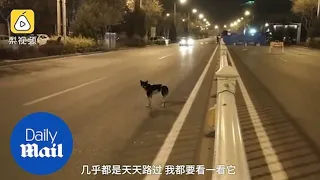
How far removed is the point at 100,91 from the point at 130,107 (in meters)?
3.17

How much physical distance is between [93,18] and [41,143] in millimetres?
44806

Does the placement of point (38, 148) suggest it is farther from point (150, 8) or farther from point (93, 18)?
point (150, 8)

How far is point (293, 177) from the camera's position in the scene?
18.9ft

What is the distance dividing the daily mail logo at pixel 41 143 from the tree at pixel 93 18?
44.4 meters

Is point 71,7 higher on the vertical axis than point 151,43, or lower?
higher

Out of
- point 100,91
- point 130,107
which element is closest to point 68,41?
point 100,91

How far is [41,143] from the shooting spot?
162 inches

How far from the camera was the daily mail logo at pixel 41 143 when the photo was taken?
13.4 feet

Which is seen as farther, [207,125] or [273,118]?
[273,118]

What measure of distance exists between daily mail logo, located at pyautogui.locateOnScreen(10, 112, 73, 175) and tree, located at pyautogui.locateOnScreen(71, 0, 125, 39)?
44356mm

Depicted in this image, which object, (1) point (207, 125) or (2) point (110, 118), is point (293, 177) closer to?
(1) point (207, 125)

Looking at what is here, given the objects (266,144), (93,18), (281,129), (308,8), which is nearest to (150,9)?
(308,8)

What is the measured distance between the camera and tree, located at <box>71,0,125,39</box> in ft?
157

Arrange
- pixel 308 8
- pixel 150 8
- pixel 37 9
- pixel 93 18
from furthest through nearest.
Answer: pixel 150 8 → pixel 308 8 → pixel 37 9 → pixel 93 18
